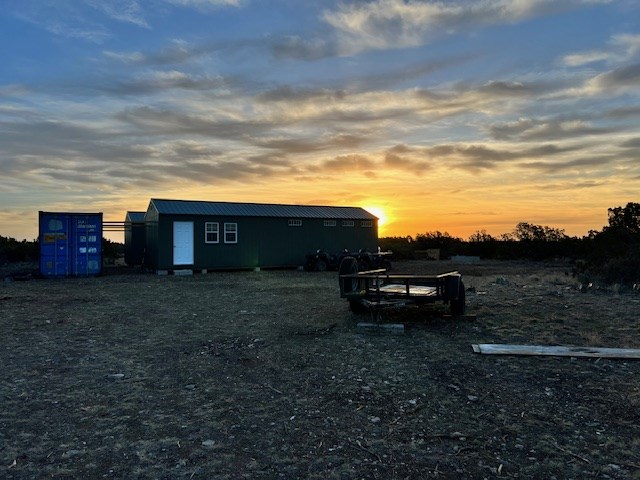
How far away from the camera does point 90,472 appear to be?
11.9 ft

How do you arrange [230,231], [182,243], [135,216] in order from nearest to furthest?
[182,243], [230,231], [135,216]

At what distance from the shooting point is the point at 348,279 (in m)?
10.5

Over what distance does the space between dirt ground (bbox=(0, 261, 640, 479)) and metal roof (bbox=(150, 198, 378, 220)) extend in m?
15.4

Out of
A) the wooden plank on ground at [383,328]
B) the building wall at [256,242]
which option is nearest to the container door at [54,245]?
the building wall at [256,242]

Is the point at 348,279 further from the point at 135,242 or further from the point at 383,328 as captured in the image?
the point at 135,242

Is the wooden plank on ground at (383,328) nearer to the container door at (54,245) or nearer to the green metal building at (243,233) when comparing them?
the green metal building at (243,233)

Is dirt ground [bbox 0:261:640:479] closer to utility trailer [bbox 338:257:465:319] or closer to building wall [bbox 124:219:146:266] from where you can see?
utility trailer [bbox 338:257:465:319]

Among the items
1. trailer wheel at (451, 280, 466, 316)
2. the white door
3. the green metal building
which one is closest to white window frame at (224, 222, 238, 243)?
the green metal building

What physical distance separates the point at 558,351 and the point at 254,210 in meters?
22.2

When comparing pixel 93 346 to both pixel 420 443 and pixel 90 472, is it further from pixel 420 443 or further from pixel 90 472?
pixel 420 443

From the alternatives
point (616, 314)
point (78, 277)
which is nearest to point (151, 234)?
point (78, 277)

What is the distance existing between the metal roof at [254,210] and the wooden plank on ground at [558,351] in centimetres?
2014

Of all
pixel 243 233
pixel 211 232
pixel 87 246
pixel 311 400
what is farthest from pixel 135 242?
pixel 311 400

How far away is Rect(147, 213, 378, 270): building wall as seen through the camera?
80.4 feet
